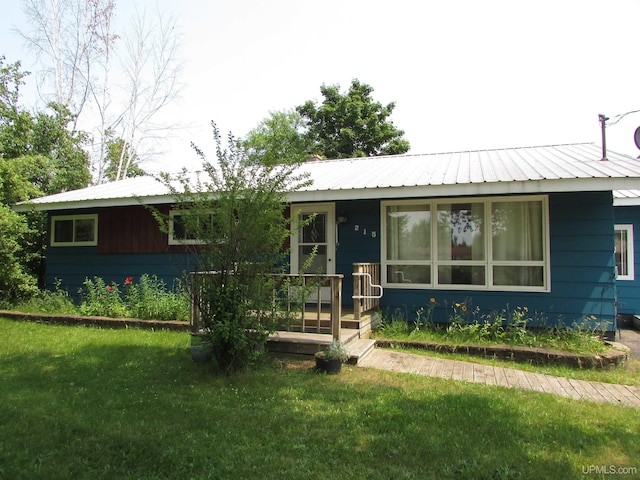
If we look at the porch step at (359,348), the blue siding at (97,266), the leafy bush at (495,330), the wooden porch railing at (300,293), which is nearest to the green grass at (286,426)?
the porch step at (359,348)

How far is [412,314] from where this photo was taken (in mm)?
7055

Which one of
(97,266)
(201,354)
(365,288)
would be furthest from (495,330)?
(97,266)

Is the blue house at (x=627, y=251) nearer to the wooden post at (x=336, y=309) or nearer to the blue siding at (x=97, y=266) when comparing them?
the wooden post at (x=336, y=309)

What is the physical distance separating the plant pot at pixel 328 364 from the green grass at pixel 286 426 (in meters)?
0.12

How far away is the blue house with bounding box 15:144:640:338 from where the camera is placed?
617 centimetres

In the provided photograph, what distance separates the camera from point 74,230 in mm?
9664

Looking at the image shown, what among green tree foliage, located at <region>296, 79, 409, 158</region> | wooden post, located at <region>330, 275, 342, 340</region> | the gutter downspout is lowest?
wooden post, located at <region>330, 275, 342, 340</region>

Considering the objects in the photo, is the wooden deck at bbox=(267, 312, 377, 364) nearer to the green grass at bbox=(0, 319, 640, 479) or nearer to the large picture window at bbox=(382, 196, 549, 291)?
the green grass at bbox=(0, 319, 640, 479)

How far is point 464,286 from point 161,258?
625 centimetres

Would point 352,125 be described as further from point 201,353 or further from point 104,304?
point 201,353

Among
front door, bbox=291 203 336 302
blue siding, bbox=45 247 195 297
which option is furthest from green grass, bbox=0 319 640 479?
blue siding, bbox=45 247 195 297

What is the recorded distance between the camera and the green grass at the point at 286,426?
2.65m

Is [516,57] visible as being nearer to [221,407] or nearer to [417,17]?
[417,17]

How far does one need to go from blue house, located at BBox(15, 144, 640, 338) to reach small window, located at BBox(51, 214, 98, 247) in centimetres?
74
